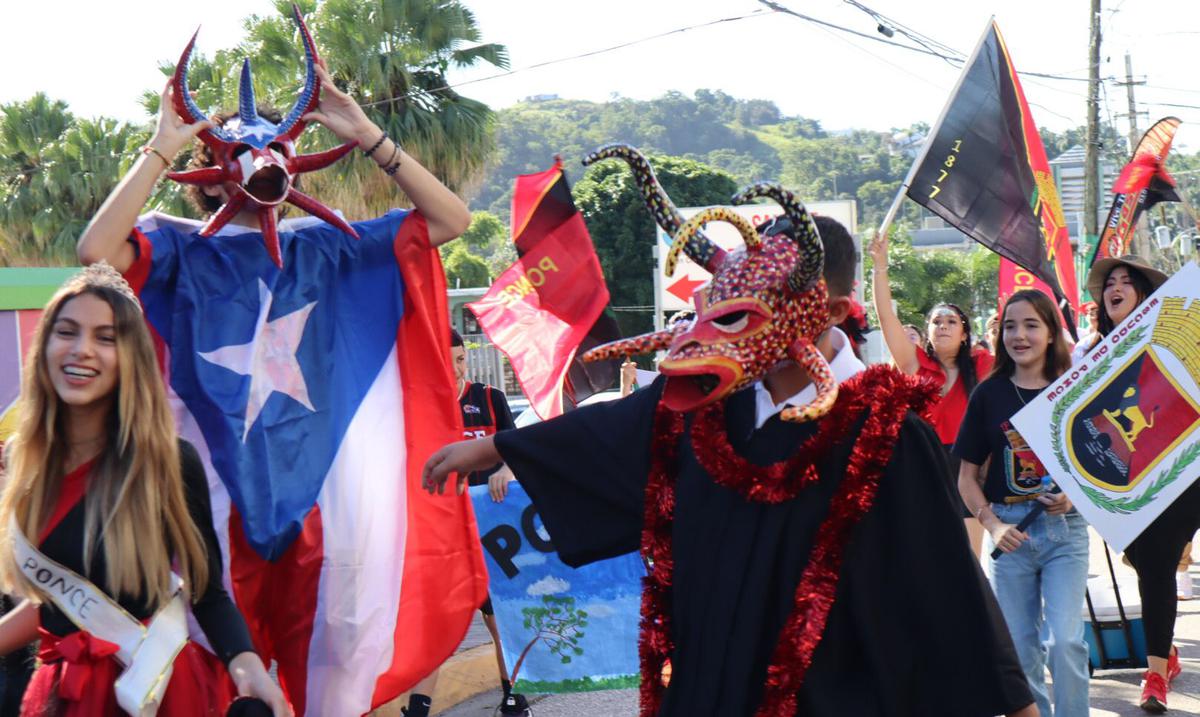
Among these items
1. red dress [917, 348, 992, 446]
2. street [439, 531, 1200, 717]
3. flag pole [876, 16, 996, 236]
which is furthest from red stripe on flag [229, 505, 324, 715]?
red dress [917, 348, 992, 446]

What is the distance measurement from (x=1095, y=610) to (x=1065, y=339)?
1.62 meters

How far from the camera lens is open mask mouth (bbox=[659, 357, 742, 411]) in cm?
304

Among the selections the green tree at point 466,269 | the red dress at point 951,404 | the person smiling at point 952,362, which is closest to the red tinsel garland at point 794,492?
the person smiling at point 952,362

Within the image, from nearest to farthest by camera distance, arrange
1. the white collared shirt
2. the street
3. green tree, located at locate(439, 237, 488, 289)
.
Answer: the white collared shirt, the street, green tree, located at locate(439, 237, 488, 289)

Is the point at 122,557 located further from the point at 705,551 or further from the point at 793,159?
the point at 793,159

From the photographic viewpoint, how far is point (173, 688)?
3.08 metres

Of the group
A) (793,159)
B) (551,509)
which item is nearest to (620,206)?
(551,509)

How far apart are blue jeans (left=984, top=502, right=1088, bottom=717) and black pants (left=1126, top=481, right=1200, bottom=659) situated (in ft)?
2.67

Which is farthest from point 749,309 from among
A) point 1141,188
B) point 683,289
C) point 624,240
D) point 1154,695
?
point 624,240

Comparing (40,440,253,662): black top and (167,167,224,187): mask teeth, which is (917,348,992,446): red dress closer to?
(167,167,224,187): mask teeth

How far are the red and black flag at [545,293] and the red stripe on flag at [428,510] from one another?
3.44m

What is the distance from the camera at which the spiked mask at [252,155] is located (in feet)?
14.3

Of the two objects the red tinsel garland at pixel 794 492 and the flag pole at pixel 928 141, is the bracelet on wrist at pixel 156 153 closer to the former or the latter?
the red tinsel garland at pixel 794 492

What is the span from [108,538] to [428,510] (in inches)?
73.8
